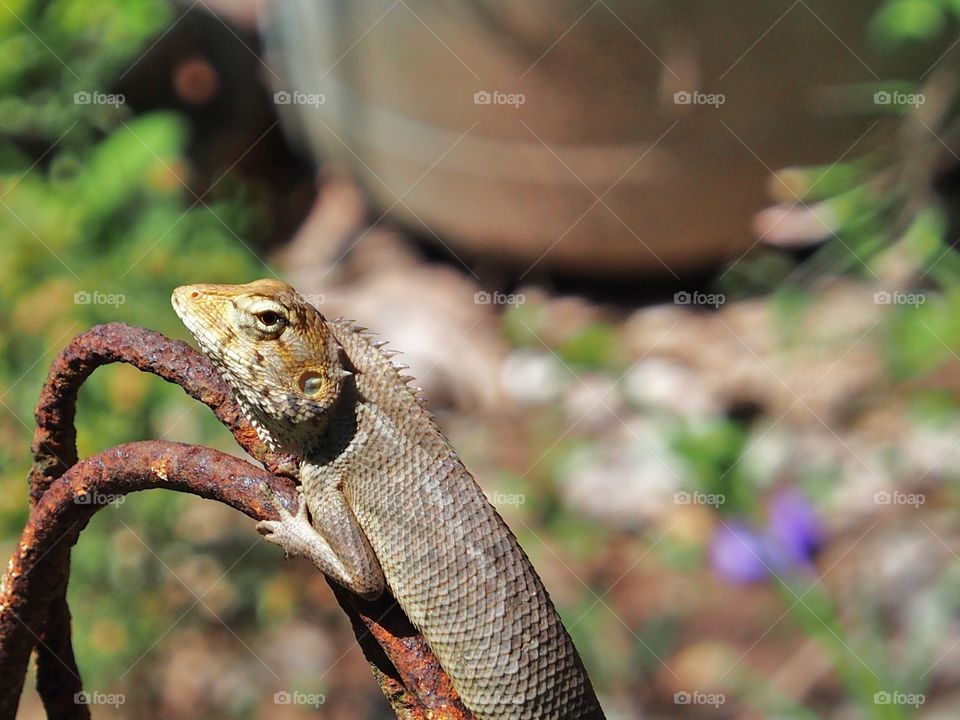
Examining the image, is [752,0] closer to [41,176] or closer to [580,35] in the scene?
[580,35]

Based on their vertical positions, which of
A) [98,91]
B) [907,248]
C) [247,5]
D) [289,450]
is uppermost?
[247,5]

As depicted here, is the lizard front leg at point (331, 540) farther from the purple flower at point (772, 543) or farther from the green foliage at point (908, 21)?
the green foliage at point (908, 21)

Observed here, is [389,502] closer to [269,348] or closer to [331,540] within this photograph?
[331,540]

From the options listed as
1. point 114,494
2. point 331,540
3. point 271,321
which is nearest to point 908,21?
point 271,321

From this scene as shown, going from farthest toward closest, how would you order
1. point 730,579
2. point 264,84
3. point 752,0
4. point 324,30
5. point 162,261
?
point 264,84 → point 324,30 → point 752,0 → point 730,579 → point 162,261

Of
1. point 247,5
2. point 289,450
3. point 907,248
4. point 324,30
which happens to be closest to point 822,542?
point 907,248

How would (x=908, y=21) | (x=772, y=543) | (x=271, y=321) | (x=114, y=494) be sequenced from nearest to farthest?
(x=114, y=494)
(x=271, y=321)
(x=772, y=543)
(x=908, y=21)

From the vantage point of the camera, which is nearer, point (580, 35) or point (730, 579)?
point (730, 579)
